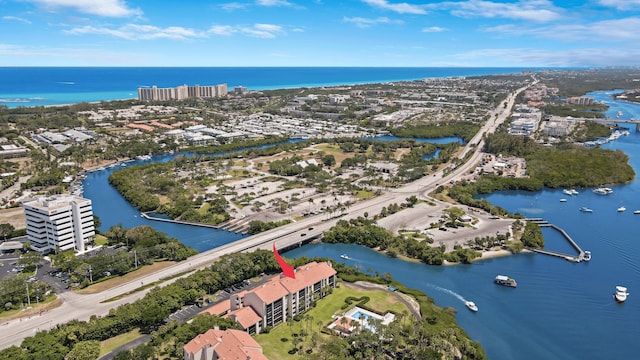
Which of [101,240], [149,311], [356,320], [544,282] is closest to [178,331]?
[149,311]

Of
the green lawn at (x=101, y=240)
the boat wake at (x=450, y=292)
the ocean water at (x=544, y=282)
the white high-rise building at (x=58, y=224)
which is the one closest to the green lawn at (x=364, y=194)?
the ocean water at (x=544, y=282)

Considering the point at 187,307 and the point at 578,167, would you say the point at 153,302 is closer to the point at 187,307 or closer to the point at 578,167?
the point at 187,307

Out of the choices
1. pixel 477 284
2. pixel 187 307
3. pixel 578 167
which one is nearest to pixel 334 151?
pixel 578 167

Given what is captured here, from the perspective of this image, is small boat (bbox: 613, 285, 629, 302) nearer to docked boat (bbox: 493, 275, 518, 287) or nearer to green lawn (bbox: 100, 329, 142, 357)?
docked boat (bbox: 493, 275, 518, 287)

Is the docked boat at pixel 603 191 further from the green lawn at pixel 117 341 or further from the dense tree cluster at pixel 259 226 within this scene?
the green lawn at pixel 117 341

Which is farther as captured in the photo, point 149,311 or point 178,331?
point 149,311

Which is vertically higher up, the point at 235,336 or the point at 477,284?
the point at 235,336

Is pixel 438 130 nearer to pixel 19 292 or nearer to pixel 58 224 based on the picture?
pixel 58 224
